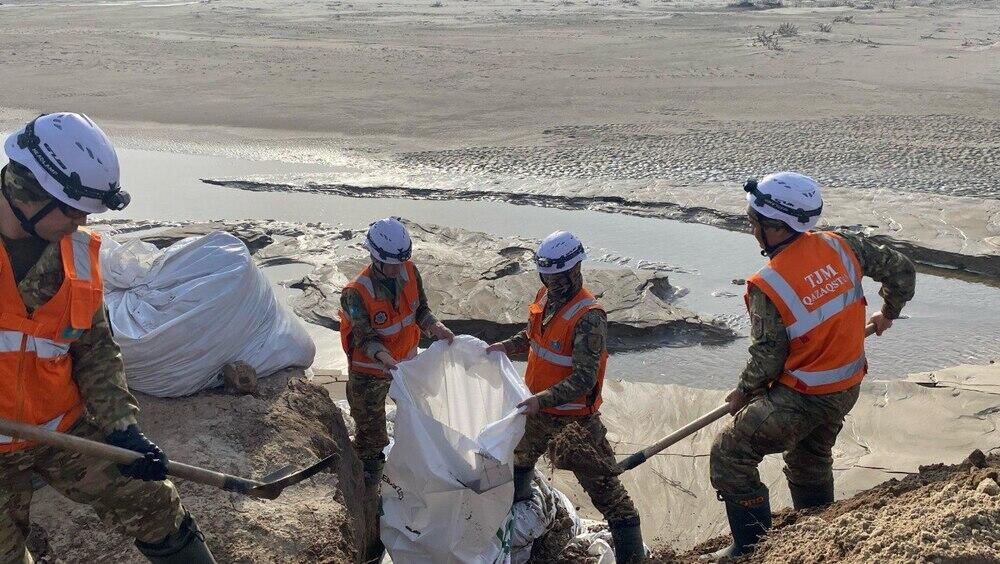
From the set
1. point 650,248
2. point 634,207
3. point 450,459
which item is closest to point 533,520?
point 450,459

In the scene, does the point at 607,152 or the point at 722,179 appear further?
the point at 607,152

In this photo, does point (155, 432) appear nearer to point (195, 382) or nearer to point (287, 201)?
point (195, 382)

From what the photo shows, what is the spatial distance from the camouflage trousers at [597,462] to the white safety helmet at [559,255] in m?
0.67

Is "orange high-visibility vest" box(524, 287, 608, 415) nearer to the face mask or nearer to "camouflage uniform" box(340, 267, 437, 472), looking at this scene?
the face mask

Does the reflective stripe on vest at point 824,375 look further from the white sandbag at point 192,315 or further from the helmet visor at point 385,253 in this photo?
the white sandbag at point 192,315

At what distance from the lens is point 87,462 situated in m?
2.84

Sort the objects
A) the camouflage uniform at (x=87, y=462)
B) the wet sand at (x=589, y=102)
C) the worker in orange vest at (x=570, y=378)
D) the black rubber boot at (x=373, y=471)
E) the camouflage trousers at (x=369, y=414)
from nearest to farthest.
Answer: the camouflage uniform at (x=87, y=462) < the worker in orange vest at (x=570, y=378) < the camouflage trousers at (x=369, y=414) < the black rubber boot at (x=373, y=471) < the wet sand at (x=589, y=102)

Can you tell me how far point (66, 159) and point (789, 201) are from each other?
258 centimetres

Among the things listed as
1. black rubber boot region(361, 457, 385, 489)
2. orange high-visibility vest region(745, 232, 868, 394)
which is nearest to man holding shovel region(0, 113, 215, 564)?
black rubber boot region(361, 457, 385, 489)

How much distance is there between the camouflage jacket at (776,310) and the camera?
3.59m

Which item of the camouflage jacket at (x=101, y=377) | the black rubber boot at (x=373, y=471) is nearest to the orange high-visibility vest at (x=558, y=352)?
the black rubber boot at (x=373, y=471)

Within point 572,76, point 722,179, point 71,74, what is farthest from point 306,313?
point 71,74

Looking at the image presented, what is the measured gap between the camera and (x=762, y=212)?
3689 mm

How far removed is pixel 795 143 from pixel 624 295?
18.8 ft
